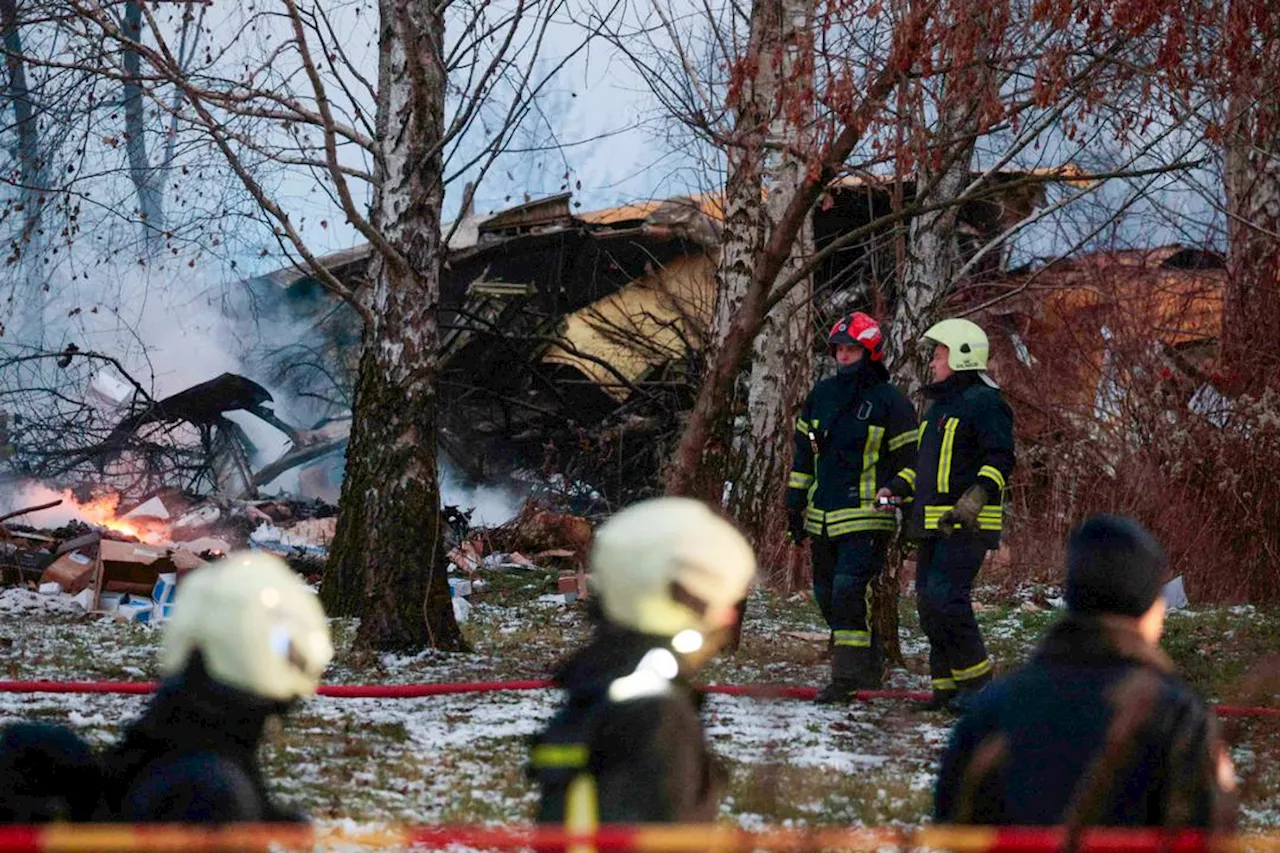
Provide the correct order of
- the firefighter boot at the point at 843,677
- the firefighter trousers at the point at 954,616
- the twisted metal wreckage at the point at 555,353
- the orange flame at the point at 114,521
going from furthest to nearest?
the twisted metal wreckage at the point at 555,353 → the orange flame at the point at 114,521 → the firefighter boot at the point at 843,677 → the firefighter trousers at the point at 954,616

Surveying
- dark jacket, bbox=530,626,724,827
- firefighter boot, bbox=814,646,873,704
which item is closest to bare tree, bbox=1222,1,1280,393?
firefighter boot, bbox=814,646,873,704

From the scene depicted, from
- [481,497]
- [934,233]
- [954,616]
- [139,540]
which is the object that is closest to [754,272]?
[954,616]

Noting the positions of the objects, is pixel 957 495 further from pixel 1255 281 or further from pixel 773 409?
pixel 1255 281

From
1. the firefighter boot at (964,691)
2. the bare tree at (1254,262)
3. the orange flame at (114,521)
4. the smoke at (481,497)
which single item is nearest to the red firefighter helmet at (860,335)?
the firefighter boot at (964,691)

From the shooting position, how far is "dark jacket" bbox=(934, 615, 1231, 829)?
267 cm

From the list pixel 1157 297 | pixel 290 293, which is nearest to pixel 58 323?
pixel 290 293

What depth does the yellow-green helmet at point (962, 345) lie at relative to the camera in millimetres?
7180

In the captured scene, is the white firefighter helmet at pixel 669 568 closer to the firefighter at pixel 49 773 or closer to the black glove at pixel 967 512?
the firefighter at pixel 49 773

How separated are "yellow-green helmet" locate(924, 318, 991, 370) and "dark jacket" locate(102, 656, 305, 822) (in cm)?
512

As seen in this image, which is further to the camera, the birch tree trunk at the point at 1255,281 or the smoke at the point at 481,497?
the smoke at the point at 481,497

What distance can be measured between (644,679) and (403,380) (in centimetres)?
608

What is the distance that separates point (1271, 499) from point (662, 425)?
790cm

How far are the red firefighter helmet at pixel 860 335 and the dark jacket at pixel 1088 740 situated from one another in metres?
4.67

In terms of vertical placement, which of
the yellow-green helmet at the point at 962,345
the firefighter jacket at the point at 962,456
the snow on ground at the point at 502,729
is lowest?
the snow on ground at the point at 502,729
